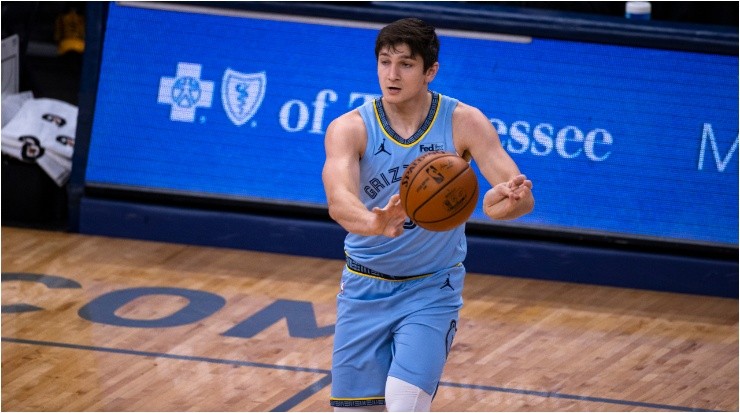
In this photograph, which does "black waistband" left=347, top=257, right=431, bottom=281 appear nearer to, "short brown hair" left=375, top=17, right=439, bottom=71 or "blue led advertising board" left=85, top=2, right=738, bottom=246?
"short brown hair" left=375, top=17, right=439, bottom=71

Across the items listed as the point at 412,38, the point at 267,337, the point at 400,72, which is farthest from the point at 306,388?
the point at 412,38

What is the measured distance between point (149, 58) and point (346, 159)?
4.92 m

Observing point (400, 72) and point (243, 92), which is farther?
point (243, 92)

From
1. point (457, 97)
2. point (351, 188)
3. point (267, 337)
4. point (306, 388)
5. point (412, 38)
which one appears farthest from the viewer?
point (457, 97)

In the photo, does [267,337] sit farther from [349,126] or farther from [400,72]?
[400,72]

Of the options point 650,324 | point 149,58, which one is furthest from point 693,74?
point 149,58

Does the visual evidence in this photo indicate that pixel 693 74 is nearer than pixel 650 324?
No

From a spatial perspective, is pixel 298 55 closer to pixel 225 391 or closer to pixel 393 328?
pixel 225 391

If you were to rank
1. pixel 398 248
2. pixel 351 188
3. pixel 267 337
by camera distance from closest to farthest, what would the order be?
pixel 351 188 → pixel 398 248 → pixel 267 337

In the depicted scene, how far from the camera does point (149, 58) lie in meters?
9.51

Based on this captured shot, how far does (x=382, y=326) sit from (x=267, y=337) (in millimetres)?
2804

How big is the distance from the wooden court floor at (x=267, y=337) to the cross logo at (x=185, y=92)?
1029 millimetres

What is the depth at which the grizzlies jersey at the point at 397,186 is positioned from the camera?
16.5ft

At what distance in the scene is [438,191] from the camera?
461 cm
